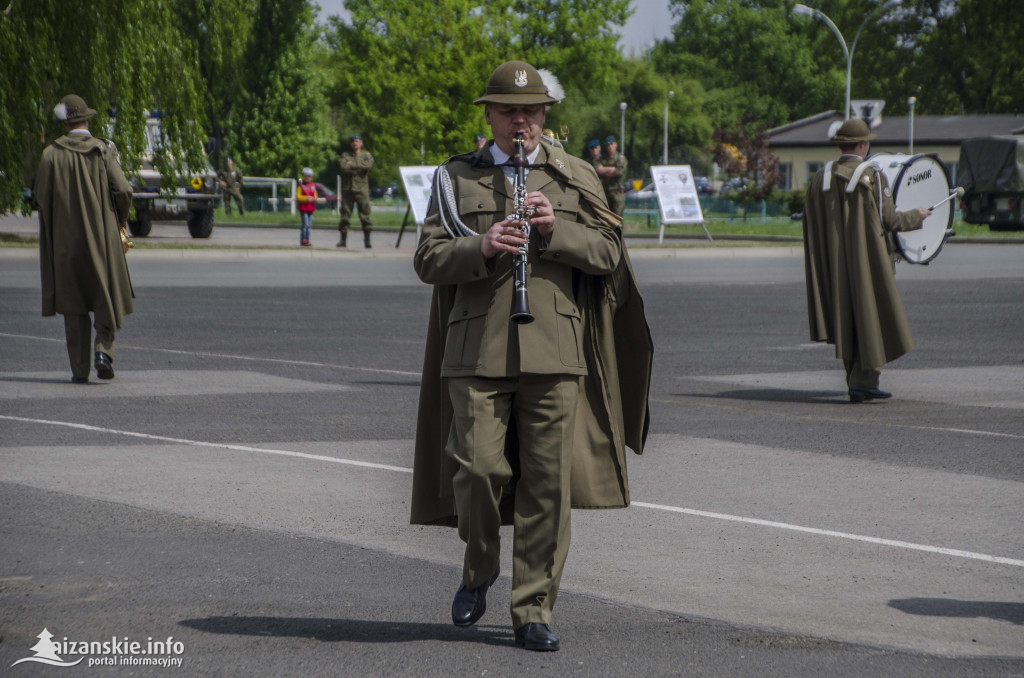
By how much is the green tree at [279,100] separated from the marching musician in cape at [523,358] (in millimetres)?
59667

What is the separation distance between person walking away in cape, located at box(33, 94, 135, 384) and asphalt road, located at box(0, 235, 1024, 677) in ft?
1.79

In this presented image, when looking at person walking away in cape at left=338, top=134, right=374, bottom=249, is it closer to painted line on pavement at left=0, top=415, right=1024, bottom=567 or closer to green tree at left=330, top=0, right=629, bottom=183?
green tree at left=330, top=0, right=629, bottom=183

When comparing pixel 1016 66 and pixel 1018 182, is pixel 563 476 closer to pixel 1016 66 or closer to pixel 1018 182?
pixel 1018 182

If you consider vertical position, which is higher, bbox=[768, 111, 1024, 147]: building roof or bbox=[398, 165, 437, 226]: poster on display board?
bbox=[768, 111, 1024, 147]: building roof

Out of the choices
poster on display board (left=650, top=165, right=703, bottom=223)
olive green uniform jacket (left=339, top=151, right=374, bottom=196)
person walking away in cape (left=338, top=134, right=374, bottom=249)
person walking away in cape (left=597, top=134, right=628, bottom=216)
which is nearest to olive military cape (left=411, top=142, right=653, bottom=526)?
person walking away in cape (left=597, top=134, right=628, bottom=216)

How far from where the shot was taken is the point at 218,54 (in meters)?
60.1

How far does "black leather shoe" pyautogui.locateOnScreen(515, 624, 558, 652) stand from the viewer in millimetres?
4609

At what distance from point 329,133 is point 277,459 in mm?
67466

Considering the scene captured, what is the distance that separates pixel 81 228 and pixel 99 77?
16669 millimetres

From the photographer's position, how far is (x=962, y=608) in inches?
203

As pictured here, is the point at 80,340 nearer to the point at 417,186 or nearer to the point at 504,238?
the point at 504,238

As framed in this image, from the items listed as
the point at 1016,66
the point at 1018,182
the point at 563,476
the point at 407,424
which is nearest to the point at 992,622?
the point at 563,476

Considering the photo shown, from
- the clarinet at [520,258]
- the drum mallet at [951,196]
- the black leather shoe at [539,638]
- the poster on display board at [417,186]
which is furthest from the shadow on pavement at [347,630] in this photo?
the poster on display board at [417,186]

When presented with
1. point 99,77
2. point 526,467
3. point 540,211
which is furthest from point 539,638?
point 99,77
